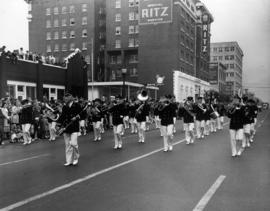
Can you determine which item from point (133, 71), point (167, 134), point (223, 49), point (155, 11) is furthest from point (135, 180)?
point (133, 71)

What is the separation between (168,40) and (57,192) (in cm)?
6070

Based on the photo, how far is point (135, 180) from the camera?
8297mm

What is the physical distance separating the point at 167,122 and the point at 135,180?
5524 mm

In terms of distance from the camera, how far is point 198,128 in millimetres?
18969

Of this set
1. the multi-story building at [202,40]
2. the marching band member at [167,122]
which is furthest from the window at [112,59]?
the marching band member at [167,122]

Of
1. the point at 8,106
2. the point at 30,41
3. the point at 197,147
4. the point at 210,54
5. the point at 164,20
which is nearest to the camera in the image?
the point at 197,147

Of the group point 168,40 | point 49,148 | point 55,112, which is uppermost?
point 168,40

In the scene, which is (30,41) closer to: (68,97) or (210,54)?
(210,54)

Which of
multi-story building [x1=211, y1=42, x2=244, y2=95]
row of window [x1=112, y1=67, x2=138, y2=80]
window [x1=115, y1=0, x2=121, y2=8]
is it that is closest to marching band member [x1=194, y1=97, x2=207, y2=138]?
multi-story building [x1=211, y1=42, x2=244, y2=95]

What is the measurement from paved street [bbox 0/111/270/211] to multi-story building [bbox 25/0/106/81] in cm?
6787

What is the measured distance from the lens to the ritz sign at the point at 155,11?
2322 inches

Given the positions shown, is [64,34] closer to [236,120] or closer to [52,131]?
[52,131]

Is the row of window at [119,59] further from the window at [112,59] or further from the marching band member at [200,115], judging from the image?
the marching band member at [200,115]

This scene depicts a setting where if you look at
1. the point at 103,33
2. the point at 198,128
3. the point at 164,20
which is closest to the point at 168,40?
the point at 164,20
